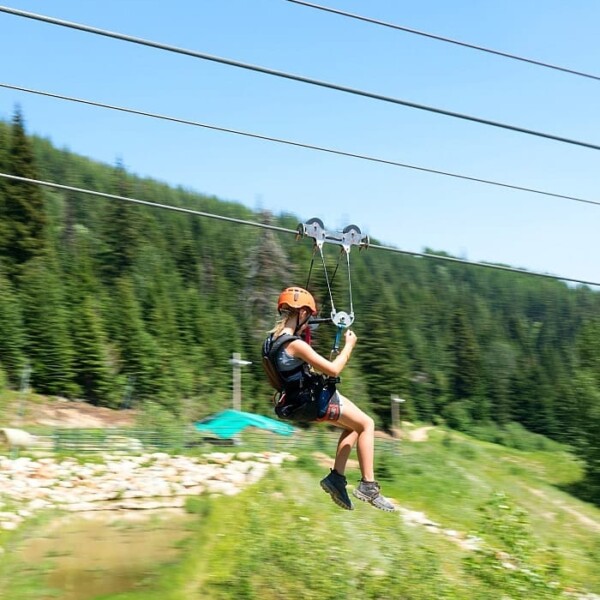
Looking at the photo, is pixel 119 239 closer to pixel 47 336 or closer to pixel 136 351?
pixel 136 351

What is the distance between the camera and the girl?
6.10m

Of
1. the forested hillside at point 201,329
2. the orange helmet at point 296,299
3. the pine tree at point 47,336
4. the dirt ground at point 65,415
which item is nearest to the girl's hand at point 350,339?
the orange helmet at point 296,299

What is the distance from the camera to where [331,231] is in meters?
6.61

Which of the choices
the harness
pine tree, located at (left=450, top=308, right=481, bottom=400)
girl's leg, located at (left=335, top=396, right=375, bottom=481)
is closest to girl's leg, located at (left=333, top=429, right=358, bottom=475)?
girl's leg, located at (left=335, top=396, right=375, bottom=481)

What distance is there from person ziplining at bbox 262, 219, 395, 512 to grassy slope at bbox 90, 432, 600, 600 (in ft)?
36.5

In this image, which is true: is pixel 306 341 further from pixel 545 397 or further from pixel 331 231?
pixel 545 397

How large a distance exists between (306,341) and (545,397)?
75.7 m

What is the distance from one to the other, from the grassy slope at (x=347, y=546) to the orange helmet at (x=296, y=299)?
1186 centimetres

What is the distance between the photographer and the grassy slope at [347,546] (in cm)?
1814

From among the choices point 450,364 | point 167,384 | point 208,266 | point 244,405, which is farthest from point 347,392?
point 208,266

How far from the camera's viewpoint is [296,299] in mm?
6160

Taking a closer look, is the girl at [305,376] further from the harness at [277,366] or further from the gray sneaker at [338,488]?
the gray sneaker at [338,488]

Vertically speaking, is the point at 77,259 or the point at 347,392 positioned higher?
the point at 77,259

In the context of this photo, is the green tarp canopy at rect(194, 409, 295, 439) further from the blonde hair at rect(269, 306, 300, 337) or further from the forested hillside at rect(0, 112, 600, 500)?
the blonde hair at rect(269, 306, 300, 337)
